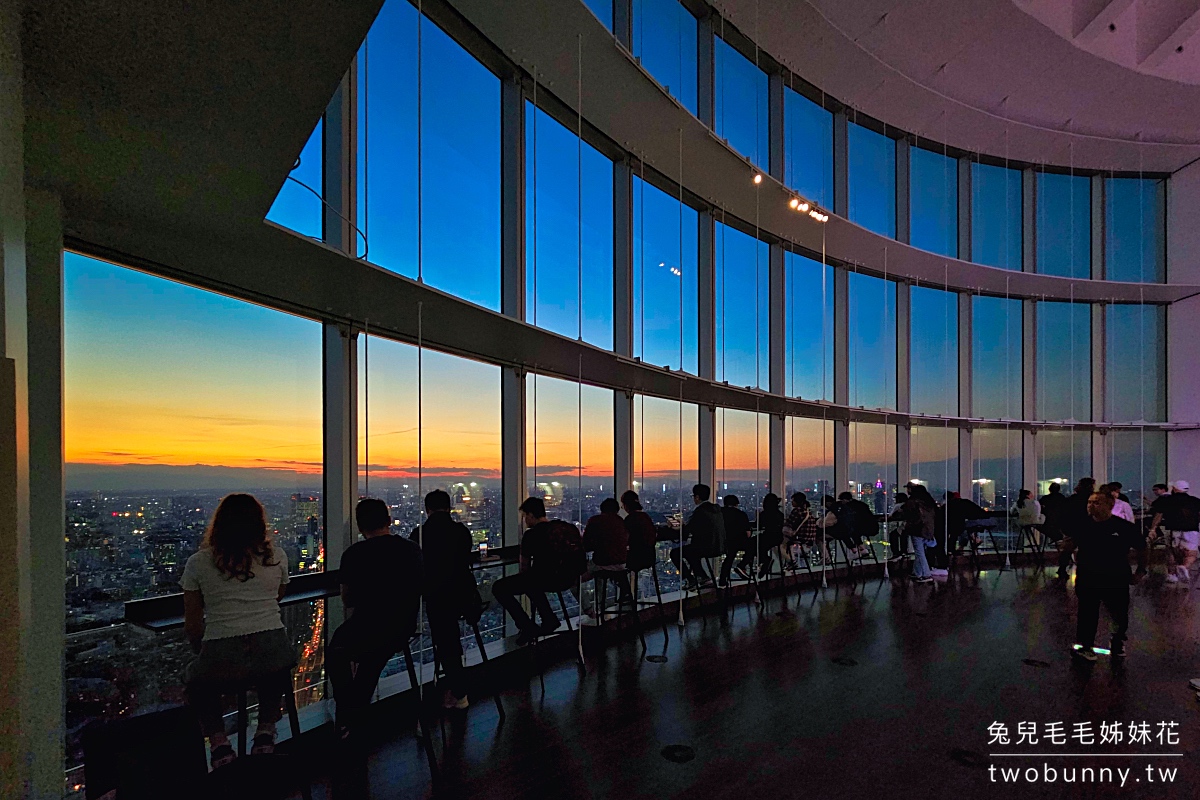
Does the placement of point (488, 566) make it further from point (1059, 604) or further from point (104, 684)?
point (1059, 604)

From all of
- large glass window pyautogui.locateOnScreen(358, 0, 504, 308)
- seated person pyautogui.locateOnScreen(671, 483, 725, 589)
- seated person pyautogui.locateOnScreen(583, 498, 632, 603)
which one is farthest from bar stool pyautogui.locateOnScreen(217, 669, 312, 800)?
seated person pyautogui.locateOnScreen(671, 483, 725, 589)

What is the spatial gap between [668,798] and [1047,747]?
87.3 inches

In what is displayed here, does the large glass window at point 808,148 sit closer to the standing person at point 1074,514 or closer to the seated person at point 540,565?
the standing person at point 1074,514

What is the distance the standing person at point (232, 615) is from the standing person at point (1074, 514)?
5.71 m

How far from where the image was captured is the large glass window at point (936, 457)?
11.1 meters

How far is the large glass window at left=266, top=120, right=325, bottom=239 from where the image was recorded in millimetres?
3658

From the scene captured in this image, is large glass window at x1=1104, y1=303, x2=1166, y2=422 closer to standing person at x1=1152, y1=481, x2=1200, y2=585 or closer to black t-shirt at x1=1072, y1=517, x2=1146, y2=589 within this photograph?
standing person at x1=1152, y1=481, x2=1200, y2=585

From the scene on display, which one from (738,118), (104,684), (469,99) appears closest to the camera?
(104,684)

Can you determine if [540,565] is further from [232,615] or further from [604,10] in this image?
[604,10]

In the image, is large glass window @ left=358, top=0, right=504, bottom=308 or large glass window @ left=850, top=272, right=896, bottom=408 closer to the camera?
large glass window @ left=358, top=0, right=504, bottom=308

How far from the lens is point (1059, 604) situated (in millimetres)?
6938

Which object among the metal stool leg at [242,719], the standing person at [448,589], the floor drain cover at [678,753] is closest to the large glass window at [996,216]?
the floor drain cover at [678,753]

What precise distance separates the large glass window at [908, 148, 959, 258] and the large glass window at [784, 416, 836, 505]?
3845mm

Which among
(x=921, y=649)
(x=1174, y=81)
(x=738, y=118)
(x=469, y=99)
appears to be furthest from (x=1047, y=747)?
(x=1174, y=81)
